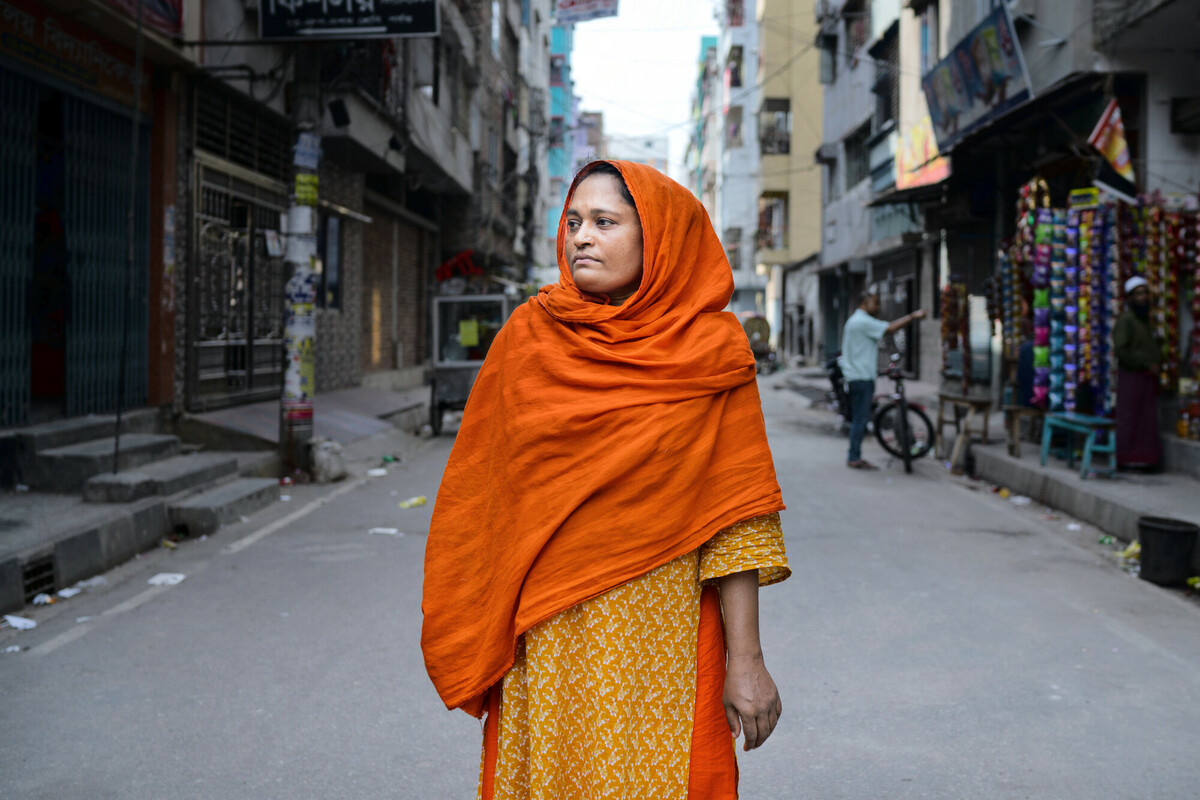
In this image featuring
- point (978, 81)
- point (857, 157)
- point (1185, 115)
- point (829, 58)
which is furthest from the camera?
point (829, 58)

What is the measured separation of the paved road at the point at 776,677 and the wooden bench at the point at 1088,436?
213cm

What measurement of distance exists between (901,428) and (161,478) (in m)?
7.25

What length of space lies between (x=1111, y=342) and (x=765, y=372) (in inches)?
975

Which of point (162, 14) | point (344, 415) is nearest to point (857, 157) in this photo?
point (344, 415)

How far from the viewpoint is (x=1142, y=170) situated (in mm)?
10344

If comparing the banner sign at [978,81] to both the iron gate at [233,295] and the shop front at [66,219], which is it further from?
the shop front at [66,219]

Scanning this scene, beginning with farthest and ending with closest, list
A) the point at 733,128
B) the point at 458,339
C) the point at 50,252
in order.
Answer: the point at 733,128 → the point at 458,339 → the point at 50,252

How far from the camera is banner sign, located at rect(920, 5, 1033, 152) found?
1140cm

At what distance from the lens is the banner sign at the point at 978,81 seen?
37.4 feet

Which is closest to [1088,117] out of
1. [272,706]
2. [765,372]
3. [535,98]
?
[272,706]

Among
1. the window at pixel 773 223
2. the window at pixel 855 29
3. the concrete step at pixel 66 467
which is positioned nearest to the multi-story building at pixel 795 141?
the window at pixel 773 223

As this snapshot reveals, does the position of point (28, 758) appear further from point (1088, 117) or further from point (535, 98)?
point (535, 98)

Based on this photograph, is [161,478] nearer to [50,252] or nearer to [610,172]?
[50,252]

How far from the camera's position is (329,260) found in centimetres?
1641
